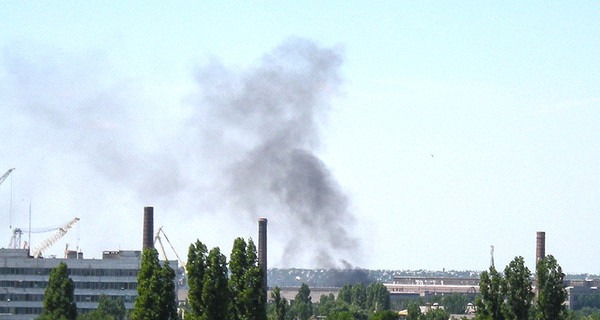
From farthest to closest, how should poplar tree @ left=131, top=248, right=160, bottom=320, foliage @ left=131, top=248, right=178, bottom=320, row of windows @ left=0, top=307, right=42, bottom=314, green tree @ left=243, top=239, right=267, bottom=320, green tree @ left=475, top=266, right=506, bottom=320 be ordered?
row of windows @ left=0, top=307, right=42, bottom=314 < green tree @ left=475, top=266, right=506, bottom=320 < green tree @ left=243, top=239, right=267, bottom=320 < foliage @ left=131, top=248, right=178, bottom=320 < poplar tree @ left=131, top=248, right=160, bottom=320

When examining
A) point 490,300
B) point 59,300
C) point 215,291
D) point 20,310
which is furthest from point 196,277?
point 20,310

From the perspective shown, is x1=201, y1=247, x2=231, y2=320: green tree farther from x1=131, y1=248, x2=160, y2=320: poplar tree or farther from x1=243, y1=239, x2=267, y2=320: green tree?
x1=131, y1=248, x2=160, y2=320: poplar tree

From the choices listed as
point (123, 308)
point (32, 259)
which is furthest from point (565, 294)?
point (32, 259)

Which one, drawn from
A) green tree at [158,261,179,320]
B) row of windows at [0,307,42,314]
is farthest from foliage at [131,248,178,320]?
row of windows at [0,307,42,314]

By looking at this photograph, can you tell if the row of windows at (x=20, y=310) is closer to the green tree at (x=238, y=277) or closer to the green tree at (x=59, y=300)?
the green tree at (x=59, y=300)

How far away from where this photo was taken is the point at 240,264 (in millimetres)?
120000

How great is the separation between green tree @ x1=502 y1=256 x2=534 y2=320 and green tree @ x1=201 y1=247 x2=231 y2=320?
3615 cm

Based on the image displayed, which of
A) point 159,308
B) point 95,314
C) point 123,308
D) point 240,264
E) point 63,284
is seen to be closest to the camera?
point 159,308

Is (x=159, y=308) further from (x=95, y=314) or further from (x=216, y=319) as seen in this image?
(x=95, y=314)

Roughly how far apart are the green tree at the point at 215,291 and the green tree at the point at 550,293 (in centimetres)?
3945

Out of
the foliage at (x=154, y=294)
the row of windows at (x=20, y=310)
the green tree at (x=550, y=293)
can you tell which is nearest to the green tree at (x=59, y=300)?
the foliage at (x=154, y=294)

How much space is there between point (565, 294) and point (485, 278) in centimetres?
1085

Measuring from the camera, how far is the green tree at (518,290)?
423 feet

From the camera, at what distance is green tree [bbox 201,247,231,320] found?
379 feet
